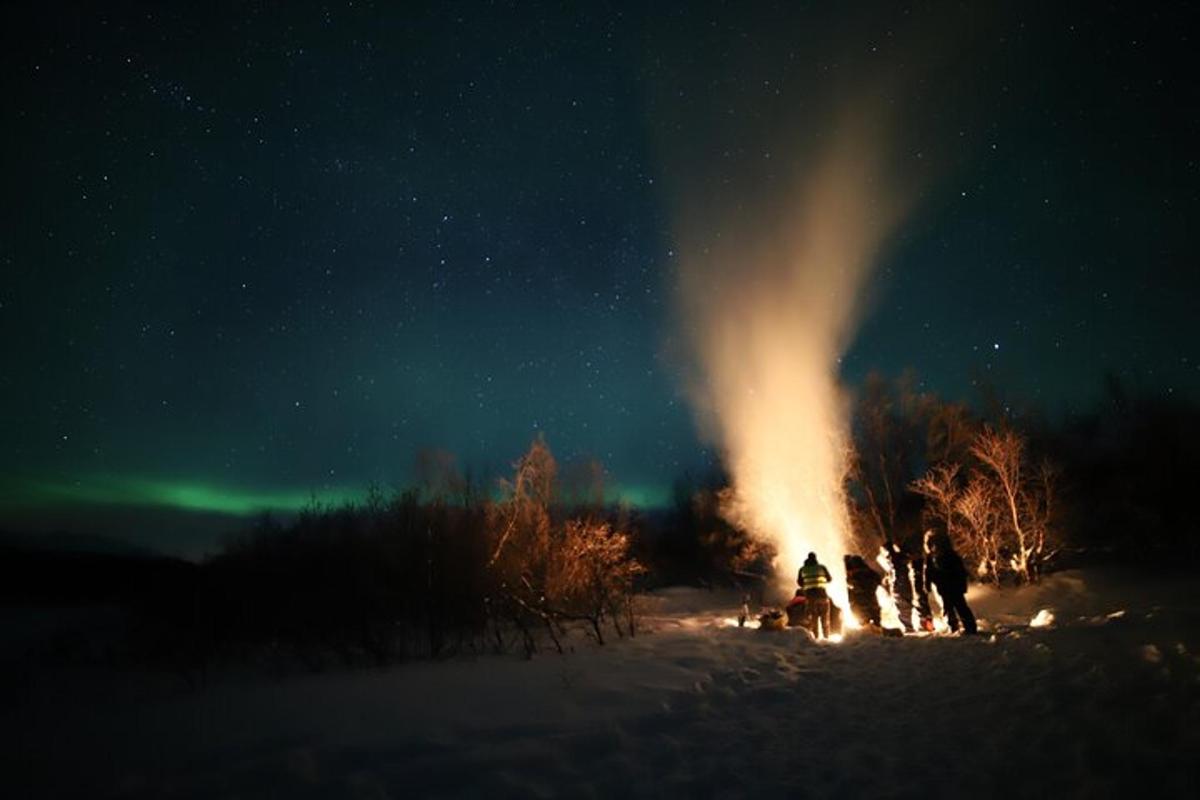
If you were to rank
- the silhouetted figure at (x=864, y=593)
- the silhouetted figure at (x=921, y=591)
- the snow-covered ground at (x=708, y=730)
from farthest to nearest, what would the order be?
the silhouetted figure at (x=864, y=593)
the silhouetted figure at (x=921, y=591)
the snow-covered ground at (x=708, y=730)

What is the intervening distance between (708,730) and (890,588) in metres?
10.4

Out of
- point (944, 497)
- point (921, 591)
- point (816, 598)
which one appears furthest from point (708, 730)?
point (944, 497)

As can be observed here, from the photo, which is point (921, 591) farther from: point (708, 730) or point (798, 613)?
point (708, 730)

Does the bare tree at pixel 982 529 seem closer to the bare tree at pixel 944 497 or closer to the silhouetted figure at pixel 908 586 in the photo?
the bare tree at pixel 944 497

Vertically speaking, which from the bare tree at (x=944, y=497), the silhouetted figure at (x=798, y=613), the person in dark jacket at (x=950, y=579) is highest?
the bare tree at (x=944, y=497)

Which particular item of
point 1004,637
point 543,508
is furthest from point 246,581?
point 1004,637

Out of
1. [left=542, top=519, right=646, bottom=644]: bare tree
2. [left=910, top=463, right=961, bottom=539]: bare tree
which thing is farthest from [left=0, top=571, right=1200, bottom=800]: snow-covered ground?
[left=910, top=463, right=961, bottom=539]: bare tree

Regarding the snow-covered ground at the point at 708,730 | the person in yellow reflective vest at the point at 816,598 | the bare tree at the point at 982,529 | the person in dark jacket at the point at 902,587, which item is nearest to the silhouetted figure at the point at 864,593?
the person in dark jacket at the point at 902,587

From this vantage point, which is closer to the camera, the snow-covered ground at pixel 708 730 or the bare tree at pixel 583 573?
the snow-covered ground at pixel 708 730

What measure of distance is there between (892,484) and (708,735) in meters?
29.5

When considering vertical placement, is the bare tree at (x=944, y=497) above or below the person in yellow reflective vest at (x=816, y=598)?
above

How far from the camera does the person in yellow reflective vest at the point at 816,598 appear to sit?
510 inches

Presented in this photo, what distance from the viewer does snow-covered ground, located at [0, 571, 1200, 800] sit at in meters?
4.30

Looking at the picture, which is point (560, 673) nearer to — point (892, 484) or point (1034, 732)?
point (1034, 732)
